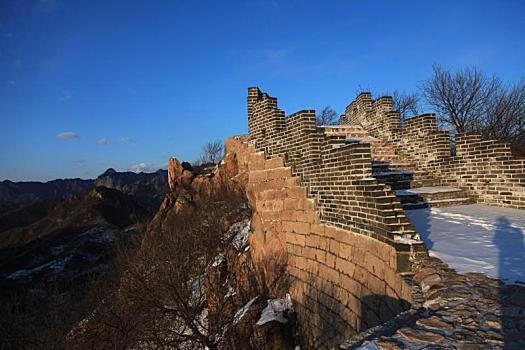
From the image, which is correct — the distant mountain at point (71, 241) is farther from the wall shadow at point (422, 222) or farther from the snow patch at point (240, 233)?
the wall shadow at point (422, 222)

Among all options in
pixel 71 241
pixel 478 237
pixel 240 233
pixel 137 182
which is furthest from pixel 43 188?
pixel 478 237

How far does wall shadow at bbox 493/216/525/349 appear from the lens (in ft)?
7.57

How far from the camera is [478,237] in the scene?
4.66m

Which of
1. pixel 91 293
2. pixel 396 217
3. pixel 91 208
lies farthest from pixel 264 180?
pixel 91 208

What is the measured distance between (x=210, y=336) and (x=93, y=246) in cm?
2770

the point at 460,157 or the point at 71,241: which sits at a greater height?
the point at 460,157

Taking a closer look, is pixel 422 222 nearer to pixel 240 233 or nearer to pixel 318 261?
pixel 318 261

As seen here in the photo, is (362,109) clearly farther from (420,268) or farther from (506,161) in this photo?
(420,268)

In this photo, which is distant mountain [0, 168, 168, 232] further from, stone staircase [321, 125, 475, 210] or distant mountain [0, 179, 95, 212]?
stone staircase [321, 125, 475, 210]

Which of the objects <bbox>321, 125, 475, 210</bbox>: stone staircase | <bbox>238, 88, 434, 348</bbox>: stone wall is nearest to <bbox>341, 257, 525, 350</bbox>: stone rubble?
<bbox>238, 88, 434, 348</bbox>: stone wall

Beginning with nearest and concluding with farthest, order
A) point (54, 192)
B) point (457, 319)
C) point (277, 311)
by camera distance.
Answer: point (457, 319) < point (277, 311) < point (54, 192)

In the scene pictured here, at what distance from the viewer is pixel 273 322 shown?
23.1 feet

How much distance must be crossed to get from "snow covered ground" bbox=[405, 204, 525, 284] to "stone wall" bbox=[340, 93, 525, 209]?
478 millimetres

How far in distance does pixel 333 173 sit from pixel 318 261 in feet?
6.31
